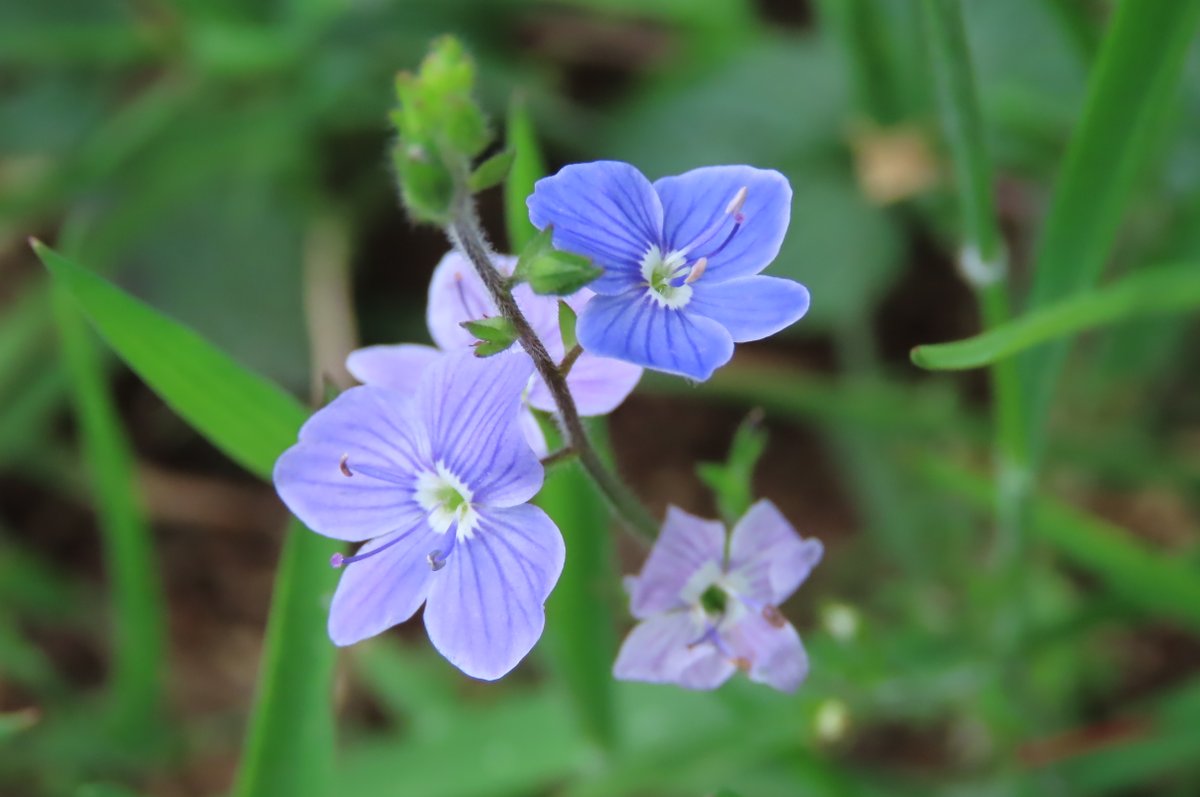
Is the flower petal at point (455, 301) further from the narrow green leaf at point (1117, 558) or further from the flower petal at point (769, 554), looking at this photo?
the narrow green leaf at point (1117, 558)

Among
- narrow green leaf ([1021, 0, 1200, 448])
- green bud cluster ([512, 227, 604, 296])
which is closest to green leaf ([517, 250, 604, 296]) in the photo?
green bud cluster ([512, 227, 604, 296])

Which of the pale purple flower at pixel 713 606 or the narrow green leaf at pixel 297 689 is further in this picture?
the narrow green leaf at pixel 297 689

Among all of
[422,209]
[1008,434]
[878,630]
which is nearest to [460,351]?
[422,209]

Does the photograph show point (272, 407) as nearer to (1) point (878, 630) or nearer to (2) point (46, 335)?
(1) point (878, 630)

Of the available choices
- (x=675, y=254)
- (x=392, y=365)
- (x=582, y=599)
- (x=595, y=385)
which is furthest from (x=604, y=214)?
(x=582, y=599)

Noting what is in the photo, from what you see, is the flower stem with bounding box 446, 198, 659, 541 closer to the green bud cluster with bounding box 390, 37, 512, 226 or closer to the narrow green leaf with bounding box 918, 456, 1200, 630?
the green bud cluster with bounding box 390, 37, 512, 226

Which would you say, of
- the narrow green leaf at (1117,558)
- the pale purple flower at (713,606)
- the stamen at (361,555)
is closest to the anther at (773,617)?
the pale purple flower at (713,606)
